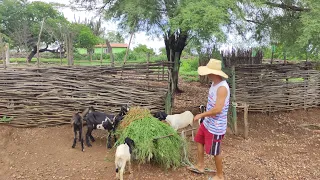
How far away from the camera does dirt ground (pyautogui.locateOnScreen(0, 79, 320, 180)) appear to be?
3986 mm

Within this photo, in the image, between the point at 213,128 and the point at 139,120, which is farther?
the point at 139,120

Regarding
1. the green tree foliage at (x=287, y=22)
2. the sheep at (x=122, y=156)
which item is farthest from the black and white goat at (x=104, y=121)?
the green tree foliage at (x=287, y=22)

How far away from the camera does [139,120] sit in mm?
4211

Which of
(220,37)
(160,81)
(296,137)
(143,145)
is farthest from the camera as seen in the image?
(296,137)

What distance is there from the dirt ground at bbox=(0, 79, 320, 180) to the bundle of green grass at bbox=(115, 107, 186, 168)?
175mm

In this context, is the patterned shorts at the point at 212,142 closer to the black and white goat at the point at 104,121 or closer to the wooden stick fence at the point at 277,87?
the black and white goat at the point at 104,121

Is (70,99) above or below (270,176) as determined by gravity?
above

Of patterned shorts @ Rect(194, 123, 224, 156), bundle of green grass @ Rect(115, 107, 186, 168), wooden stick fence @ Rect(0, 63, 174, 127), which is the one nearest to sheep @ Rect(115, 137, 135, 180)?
bundle of green grass @ Rect(115, 107, 186, 168)

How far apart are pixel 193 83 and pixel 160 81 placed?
8.22 m

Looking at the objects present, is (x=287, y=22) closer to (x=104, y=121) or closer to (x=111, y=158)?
(x=104, y=121)

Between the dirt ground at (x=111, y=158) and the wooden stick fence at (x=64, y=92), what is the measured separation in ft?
0.95

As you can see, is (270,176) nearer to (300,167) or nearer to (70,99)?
(300,167)

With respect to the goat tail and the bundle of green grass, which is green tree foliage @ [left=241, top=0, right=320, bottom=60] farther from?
the goat tail

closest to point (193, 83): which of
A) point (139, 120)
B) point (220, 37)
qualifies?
point (220, 37)
